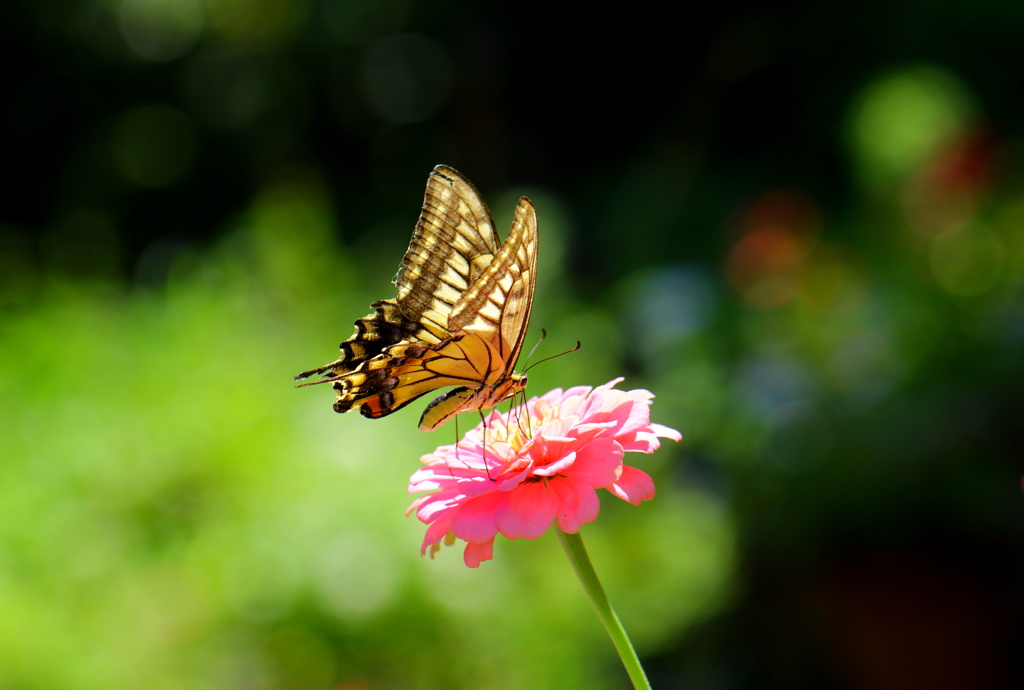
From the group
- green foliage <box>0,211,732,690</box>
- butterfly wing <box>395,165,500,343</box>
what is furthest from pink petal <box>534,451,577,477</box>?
green foliage <box>0,211,732,690</box>

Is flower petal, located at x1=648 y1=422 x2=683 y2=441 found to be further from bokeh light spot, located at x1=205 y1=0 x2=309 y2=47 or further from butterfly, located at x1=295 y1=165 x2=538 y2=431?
bokeh light spot, located at x1=205 y1=0 x2=309 y2=47

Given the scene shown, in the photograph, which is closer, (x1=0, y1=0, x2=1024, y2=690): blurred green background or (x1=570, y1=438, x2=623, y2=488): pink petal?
(x1=570, y1=438, x2=623, y2=488): pink petal

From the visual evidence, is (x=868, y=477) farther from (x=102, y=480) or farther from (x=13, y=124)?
(x=13, y=124)

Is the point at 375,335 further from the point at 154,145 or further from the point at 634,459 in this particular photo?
the point at 154,145

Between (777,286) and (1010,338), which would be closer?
(1010,338)

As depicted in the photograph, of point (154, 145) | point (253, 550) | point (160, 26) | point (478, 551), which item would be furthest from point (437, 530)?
point (160, 26)

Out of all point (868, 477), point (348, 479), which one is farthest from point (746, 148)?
point (348, 479)
